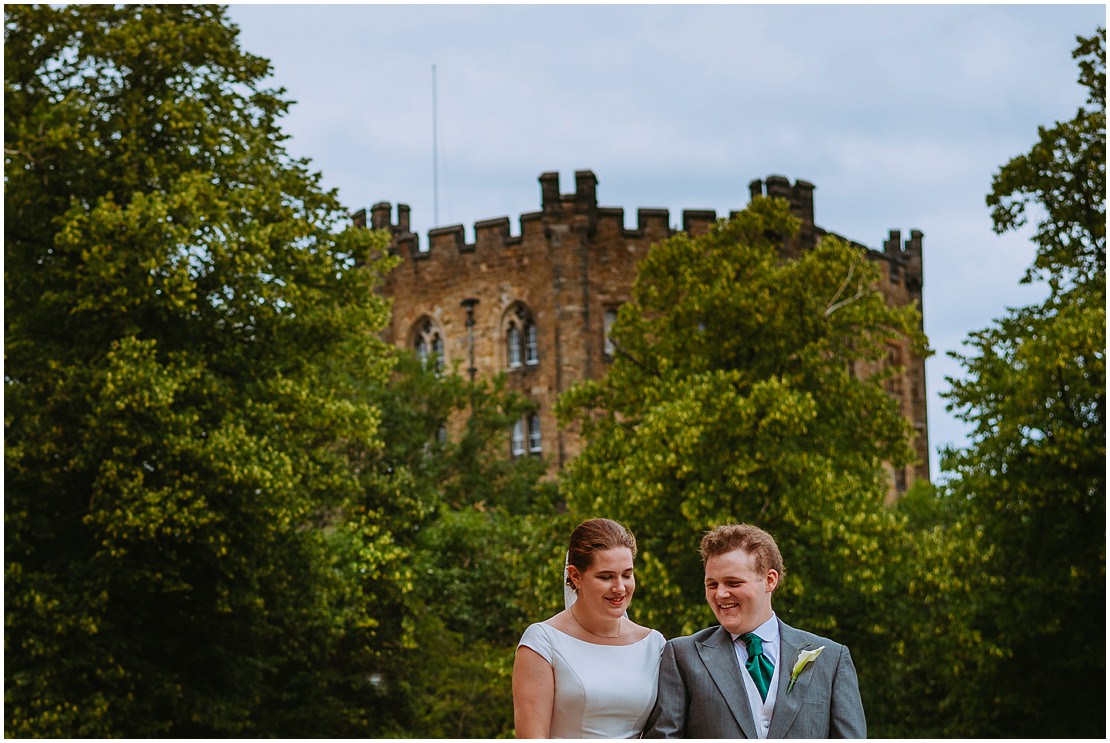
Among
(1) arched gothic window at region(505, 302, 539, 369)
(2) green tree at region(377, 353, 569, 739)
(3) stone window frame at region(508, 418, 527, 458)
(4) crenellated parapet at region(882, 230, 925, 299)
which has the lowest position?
(2) green tree at region(377, 353, 569, 739)

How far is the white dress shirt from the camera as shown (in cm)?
495

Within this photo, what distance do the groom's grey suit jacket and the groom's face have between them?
103 millimetres

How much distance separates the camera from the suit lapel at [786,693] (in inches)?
193

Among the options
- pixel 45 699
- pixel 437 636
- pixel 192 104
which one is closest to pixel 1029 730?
pixel 437 636

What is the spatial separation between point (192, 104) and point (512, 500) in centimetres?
1996

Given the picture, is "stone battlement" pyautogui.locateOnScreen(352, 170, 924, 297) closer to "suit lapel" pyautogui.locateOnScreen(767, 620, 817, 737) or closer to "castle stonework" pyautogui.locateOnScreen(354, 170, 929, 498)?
"castle stonework" pyautogui.locateOnScreen(354, 170, 929, 498)

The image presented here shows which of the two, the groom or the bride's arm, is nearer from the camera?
the groom

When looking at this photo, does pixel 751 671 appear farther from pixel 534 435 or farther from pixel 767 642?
pixel 534 435

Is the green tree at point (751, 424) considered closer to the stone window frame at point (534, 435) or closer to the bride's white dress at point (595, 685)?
the bride's white dress at point (595, 685)

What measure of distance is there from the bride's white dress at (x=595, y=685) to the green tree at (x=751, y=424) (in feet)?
51.9

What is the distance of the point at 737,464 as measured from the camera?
22.2 meters

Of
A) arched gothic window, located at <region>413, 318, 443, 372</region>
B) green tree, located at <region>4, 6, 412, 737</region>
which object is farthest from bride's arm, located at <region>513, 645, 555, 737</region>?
arched gothic window, located at <region>413, 318, 443, 372</region>

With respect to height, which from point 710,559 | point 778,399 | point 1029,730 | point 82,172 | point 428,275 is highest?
point 428,275

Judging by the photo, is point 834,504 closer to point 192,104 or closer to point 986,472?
point 986,472
